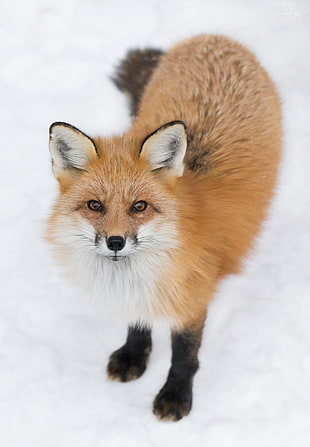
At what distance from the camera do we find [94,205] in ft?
8.19

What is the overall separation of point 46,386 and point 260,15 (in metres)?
3.90

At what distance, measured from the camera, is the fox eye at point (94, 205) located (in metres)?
2.48

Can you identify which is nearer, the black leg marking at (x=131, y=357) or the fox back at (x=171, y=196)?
the fox back at (x=171, y=196)

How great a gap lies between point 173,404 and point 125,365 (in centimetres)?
40

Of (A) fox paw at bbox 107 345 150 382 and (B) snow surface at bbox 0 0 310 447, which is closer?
(B) snow surface at bbox 0 0 310 447

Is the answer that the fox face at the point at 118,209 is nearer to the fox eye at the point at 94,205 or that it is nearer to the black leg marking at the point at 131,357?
the fox eye at the point at 94,205

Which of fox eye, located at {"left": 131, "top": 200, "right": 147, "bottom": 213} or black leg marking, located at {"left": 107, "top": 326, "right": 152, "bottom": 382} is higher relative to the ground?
fox eye, located at {"left": 131, "top": 200, "right": 147, "bottom": 213}

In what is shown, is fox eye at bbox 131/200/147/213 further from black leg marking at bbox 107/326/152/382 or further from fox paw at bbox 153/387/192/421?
fox paw at bbox 153/387/192/421

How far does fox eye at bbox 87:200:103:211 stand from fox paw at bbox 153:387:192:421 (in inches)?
48.9

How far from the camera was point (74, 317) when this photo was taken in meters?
3.62

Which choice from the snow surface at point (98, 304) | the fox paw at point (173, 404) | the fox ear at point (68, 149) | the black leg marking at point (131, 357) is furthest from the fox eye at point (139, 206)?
the fox paw at point (173, 404)

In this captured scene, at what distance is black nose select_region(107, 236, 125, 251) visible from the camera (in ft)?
7.70

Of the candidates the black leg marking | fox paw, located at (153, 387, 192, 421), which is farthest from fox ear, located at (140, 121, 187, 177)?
fox paw, located at (153, 387, 192, 421)

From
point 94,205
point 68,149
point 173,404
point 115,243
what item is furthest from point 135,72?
point 173,404
